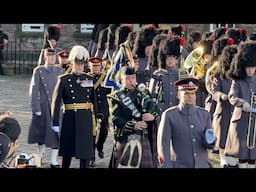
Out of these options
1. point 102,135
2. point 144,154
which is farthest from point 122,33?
point 144,154

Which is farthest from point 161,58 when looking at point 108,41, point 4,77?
point 4,77

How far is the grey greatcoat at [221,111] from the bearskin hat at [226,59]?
0.10 meters

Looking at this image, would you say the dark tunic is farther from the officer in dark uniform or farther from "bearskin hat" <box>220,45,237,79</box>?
"bearskin hat" <box>220,45,237,79</box>

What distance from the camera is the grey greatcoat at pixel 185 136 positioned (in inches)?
232

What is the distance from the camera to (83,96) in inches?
290

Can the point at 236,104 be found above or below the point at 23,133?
Result: above

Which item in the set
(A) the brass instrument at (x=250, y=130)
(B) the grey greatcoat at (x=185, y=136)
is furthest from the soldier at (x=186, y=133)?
(A) the brass instrument at (x=250, y=130)

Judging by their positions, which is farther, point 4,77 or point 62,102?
point 4,77

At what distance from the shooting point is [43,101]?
322 inches

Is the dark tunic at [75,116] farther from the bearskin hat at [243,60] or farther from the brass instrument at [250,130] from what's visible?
the brass instrument at [250,130]

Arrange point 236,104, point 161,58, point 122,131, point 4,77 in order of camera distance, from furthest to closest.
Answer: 1. point 4,77
2. point 161,58
3. point 236,104
4. point 122,131

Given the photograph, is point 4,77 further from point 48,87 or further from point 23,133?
point 48,87

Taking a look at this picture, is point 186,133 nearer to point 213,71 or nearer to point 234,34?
point 213,71
